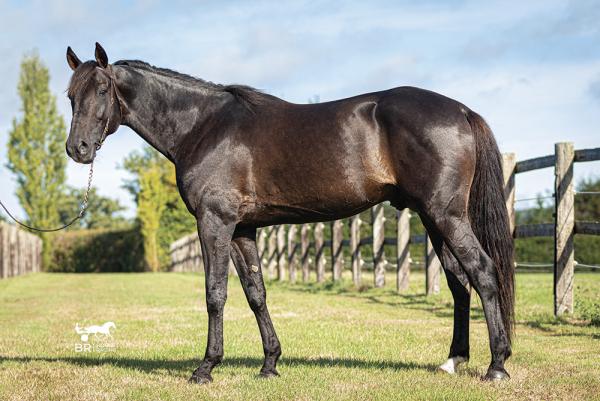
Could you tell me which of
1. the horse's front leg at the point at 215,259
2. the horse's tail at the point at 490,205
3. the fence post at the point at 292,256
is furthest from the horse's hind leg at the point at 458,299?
the fence post at the point at 292,256

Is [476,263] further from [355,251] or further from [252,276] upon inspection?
[355,251]

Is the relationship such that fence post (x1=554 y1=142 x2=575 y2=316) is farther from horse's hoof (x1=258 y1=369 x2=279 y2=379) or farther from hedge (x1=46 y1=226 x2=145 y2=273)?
hedge (x1=46 y1=226 x2=145 y2=273)

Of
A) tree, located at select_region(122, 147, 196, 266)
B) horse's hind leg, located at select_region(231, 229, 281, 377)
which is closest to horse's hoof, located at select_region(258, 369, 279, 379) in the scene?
horse's hind leg, located at select_region(231, 229, 281, 377)

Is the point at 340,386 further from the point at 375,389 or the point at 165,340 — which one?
the point at 165,340

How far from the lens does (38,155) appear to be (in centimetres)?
4541

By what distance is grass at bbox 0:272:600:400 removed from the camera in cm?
463

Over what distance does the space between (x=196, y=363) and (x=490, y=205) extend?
2753mm

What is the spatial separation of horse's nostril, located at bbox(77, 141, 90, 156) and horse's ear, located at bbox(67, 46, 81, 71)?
0.66m

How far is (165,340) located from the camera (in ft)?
24.1

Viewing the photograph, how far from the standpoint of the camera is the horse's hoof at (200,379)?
504 centimetres

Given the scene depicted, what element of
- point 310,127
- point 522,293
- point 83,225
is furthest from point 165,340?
point 83,225

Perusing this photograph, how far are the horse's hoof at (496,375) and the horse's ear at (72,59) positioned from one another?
3.92 meters

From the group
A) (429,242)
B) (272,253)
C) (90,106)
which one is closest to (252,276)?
(90,106)

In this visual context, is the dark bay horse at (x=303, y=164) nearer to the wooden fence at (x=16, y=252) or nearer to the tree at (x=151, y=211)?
the wooden fence at (x=16, y=252)
